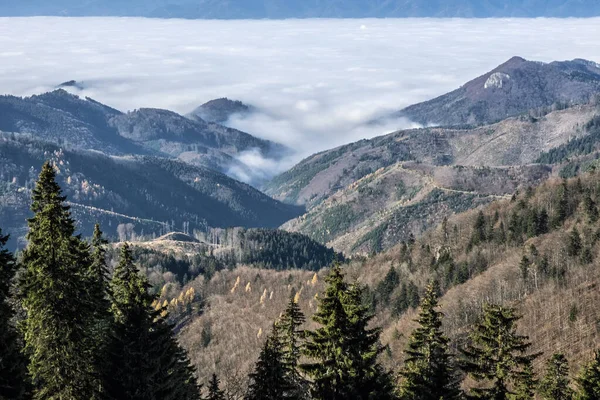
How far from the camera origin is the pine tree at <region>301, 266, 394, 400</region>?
126 ft

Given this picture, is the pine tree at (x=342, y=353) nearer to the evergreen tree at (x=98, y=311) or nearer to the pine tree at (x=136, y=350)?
the pine tree at (x=136, y=350)

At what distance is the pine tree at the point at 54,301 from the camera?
131 ft

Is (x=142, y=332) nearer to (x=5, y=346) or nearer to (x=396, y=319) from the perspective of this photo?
(x=5, y=346)

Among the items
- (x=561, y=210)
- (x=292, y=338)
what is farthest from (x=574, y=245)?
(x=292, y=338)

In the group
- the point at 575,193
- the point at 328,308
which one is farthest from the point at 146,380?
the point at 575,193

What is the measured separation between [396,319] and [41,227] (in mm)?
155842

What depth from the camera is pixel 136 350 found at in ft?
155

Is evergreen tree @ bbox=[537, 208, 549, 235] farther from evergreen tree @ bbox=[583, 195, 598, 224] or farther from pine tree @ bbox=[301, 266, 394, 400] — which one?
pine tree @ bbox=[301, 266, 394, 400]

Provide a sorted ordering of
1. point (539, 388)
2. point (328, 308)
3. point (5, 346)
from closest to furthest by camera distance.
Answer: point (5, 346) < point (328, 308) < point (539, 388)

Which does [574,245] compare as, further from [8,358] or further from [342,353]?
[8,358]

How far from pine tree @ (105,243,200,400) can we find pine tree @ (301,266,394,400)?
45.9ft

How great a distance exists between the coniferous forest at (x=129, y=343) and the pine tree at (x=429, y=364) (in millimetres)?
74

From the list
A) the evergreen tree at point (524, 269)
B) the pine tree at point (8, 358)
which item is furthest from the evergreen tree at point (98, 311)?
the evergreen tree at point (524, 269)

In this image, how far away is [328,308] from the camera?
38.8 meters
